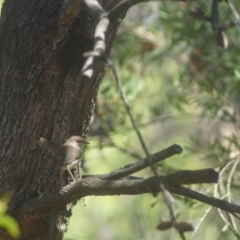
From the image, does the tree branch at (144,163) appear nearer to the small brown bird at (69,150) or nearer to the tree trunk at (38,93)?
the small brown bird at (69,150)

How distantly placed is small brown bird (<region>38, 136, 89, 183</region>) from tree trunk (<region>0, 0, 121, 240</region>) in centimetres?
4

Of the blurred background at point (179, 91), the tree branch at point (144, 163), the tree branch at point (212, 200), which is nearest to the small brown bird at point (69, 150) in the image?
the tree branch at point (144, 163)

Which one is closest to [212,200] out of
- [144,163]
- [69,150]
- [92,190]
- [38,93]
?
[144,163]

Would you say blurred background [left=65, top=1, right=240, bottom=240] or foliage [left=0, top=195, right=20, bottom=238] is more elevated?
foliage [left=0, top=195, right=20, bottom=238]

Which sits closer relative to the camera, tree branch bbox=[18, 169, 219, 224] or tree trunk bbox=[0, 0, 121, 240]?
tree branch bbox=[18, 169, 219, 224]

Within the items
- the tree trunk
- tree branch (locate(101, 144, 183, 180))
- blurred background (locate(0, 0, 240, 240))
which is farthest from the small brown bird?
blurred background (locate(0, 0, 240, 240))

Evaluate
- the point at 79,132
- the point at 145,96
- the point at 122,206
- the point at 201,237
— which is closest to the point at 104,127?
the point at 145,96

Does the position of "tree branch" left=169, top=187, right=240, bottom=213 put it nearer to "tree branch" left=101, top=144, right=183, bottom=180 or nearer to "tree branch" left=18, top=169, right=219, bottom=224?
"tree branch" left=18, top=169, right=219, bottom=224

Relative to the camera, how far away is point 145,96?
5.32 metres

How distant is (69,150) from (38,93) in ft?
0.75

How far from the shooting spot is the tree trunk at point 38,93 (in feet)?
8.15

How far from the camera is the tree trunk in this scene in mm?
2484

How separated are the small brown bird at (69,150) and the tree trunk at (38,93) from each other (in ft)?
0.14

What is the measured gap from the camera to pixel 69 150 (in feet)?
8.02
